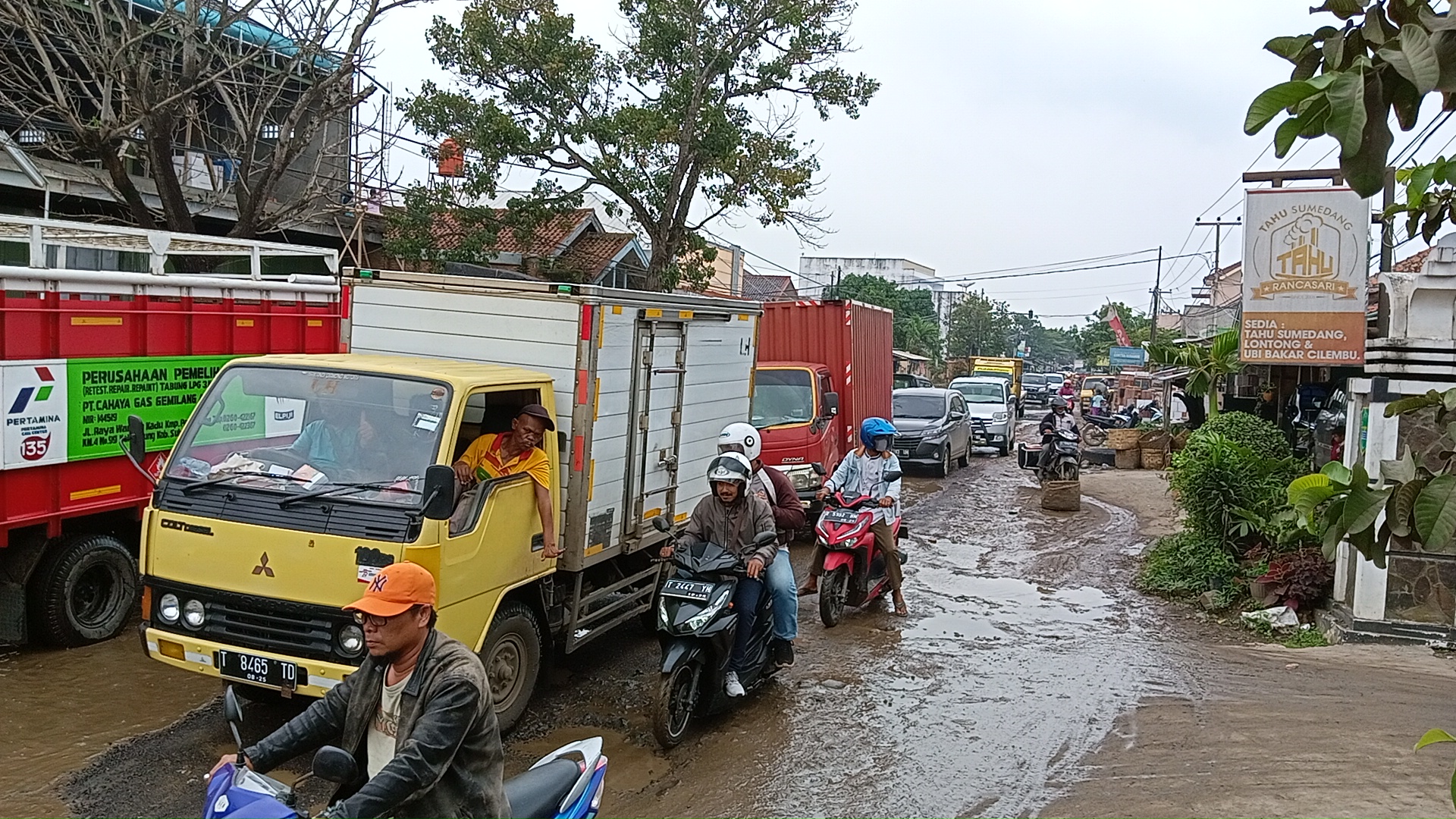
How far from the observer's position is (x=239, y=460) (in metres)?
5.51

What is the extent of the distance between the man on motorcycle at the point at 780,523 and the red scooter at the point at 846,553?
1.29 meters

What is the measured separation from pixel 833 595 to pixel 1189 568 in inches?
149

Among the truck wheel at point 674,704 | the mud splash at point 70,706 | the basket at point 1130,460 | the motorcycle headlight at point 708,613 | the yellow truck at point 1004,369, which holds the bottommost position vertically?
the mud splash at point 70,706

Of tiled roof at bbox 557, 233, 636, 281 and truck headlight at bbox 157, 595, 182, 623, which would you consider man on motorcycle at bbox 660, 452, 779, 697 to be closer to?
truck headlight at bbox 157, 595, 182, 623

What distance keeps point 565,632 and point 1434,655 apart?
6.14m

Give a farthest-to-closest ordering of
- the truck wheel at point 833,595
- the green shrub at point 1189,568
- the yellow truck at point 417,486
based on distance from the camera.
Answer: the green shrub at point 1189,568
the truck wheel at point 833,595
the yellow truck at point 417,486

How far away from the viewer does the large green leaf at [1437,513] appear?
196 cm

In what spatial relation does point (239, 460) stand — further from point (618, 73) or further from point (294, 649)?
point (618, 73)

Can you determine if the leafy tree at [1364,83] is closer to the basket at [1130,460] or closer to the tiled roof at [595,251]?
the basket at [1130,460]

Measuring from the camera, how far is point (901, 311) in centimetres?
6359

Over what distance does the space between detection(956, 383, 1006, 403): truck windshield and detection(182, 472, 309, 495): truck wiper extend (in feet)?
74.9

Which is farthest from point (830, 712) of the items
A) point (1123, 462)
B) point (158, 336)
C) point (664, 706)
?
point (1123, 462)

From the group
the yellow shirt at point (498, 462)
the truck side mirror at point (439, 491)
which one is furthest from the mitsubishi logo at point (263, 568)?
the yellow shirt at point (498, 462)

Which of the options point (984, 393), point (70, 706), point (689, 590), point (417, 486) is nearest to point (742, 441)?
point (689, 590)
